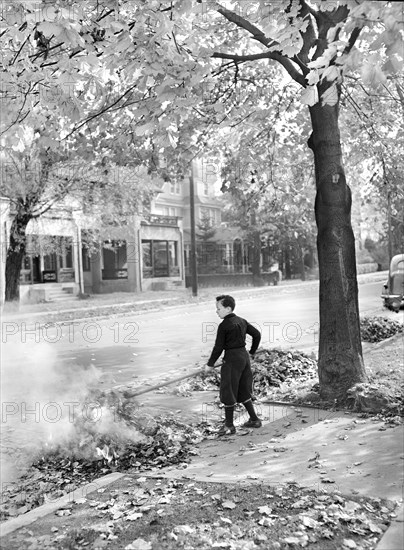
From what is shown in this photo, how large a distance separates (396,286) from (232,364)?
566 inches

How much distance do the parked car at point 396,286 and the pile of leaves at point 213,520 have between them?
1606 centimetres

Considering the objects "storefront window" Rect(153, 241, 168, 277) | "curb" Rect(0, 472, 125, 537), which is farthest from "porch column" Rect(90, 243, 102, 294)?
"curb" Rect(0, 472, 125, 537)

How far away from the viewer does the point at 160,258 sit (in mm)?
46094

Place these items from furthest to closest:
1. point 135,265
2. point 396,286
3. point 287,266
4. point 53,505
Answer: point 287,266 → point 135,265 → point 396,286 → point 53,505

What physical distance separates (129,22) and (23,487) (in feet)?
16.1

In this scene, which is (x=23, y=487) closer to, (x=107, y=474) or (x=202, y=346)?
(x=107, y=474)

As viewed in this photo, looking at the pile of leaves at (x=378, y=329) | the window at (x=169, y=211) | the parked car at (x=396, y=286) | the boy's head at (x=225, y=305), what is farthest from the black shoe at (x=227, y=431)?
the window at (x=169, y=211)

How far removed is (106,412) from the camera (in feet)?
22.3

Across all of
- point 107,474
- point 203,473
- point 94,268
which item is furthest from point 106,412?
point 94,268

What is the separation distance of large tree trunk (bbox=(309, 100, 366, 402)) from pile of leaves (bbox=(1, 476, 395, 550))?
3.86m

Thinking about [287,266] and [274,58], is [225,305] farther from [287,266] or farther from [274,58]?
[287,266]

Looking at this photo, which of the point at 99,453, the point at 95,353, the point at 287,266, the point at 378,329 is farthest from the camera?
the point at 287,266

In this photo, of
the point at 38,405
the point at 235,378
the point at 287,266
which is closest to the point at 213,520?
the point at 235,378

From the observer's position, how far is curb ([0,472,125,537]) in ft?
14.5
